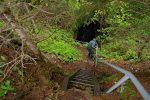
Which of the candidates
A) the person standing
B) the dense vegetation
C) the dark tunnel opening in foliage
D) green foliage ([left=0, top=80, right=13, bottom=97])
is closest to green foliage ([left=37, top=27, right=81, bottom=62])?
the dense vegetation

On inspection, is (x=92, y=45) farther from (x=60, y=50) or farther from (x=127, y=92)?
(x=127, y=92)

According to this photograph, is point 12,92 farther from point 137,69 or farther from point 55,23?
point 55,23

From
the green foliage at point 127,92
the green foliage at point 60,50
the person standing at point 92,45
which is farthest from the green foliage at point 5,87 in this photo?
the person standing at point 92,45

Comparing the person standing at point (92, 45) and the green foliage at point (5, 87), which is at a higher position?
the green foliage at point (5, 87)

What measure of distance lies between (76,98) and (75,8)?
12434 mm

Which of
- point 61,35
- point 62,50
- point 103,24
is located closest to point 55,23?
point 61,35

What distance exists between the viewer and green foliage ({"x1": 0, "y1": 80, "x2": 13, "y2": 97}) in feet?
30.1

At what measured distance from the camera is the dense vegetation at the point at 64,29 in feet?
34.0

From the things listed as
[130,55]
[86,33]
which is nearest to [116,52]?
[130,55]

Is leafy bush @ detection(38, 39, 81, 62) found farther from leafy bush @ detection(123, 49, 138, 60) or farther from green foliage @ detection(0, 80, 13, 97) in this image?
green foliage @ detection(0, 80, 13, 97)

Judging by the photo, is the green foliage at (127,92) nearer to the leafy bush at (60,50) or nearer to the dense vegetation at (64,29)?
the dense vegetation at (64,29)

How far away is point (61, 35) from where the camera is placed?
84.6 feet

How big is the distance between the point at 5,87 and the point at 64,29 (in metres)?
18.0

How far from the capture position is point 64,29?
2709 cm
